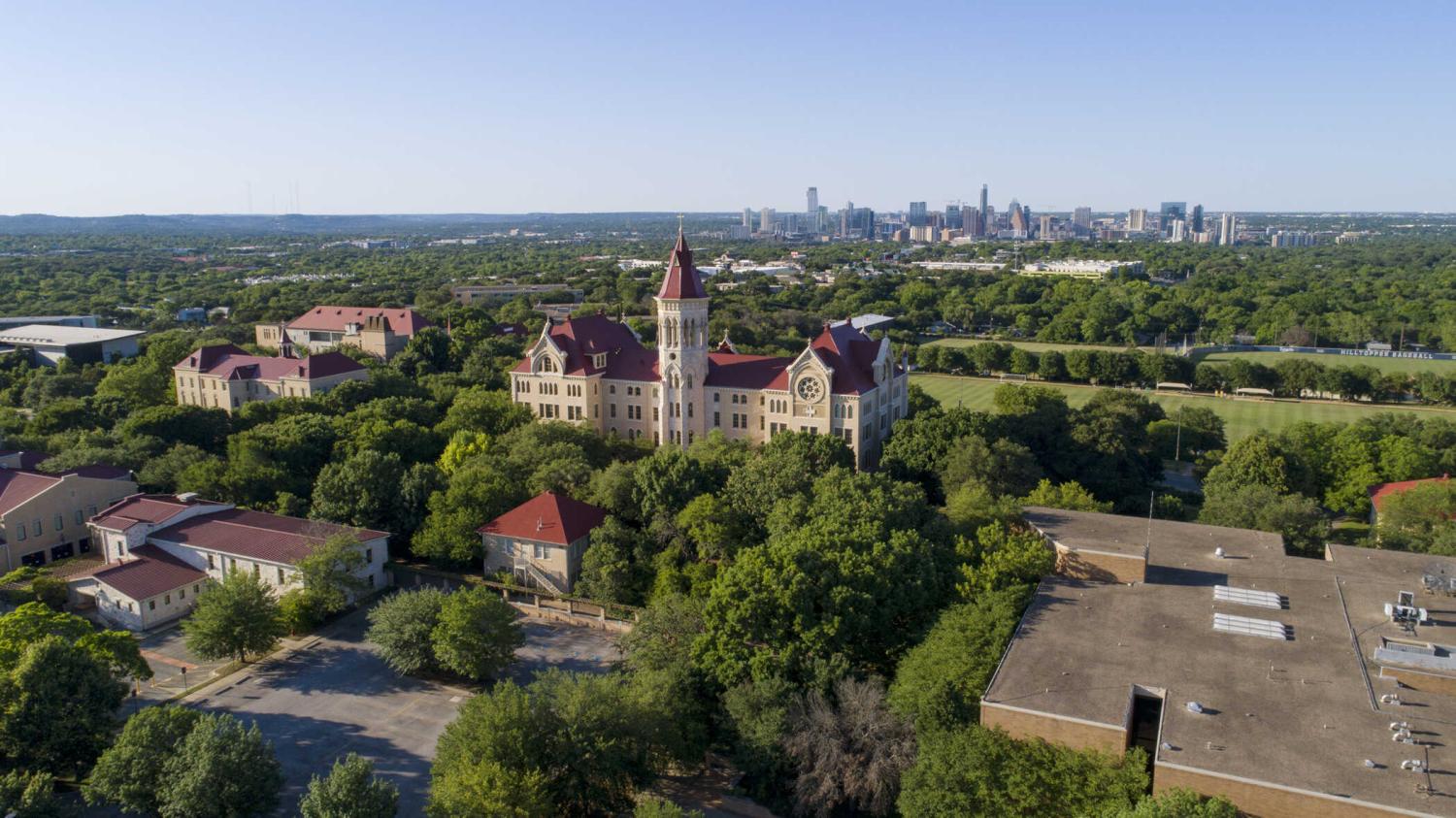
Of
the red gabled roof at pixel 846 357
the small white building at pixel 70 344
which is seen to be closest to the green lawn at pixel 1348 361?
the red gabled roof at pixel 846 357

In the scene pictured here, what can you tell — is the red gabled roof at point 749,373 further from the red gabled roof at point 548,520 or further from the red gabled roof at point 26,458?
the red gabled roof at point 26,458

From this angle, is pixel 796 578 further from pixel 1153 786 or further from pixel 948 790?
pixel 1153 786

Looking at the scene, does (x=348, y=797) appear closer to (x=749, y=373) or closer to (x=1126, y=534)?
(x=1126, y=534)

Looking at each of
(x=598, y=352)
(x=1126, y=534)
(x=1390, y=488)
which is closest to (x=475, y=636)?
(x=1126, y=534)

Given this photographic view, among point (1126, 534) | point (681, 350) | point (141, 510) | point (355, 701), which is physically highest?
point (681, 350)

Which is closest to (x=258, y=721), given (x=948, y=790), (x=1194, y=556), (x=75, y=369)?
(x=948, y=790)

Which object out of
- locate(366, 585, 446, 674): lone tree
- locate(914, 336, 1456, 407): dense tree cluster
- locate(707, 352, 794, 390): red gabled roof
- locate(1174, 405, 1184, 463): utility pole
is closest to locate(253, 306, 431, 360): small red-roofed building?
locate(707, 352, 794, 390): red gabled roof

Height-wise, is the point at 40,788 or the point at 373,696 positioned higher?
the point at 40,788
